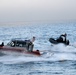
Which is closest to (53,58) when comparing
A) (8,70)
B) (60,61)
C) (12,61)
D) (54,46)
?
(60,61)

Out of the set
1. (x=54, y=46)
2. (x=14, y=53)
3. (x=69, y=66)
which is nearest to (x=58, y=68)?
(x=69, y=66)

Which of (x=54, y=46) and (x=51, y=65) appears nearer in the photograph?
(x=51, y=65)

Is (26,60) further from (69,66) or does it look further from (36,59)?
(69,66)

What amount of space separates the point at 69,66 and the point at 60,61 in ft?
10.4

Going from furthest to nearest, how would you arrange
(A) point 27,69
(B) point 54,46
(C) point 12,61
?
(B) point 54,46 < (C) point 12,61 < (A) point 27,69

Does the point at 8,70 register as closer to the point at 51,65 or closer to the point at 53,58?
the point at 51,65

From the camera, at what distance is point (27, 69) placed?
34.2m

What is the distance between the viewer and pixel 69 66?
35312 mm

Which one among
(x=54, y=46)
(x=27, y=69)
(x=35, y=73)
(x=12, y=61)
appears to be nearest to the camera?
(x=35, y=73)

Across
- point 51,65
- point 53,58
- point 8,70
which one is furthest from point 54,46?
point 8,70

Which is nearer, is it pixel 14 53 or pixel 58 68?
pixel 58 68

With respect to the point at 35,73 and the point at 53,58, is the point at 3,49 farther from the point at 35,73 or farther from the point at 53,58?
the point at 35,73

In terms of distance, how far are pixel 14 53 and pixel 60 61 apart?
15.1 feet

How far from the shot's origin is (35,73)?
3212 cm
